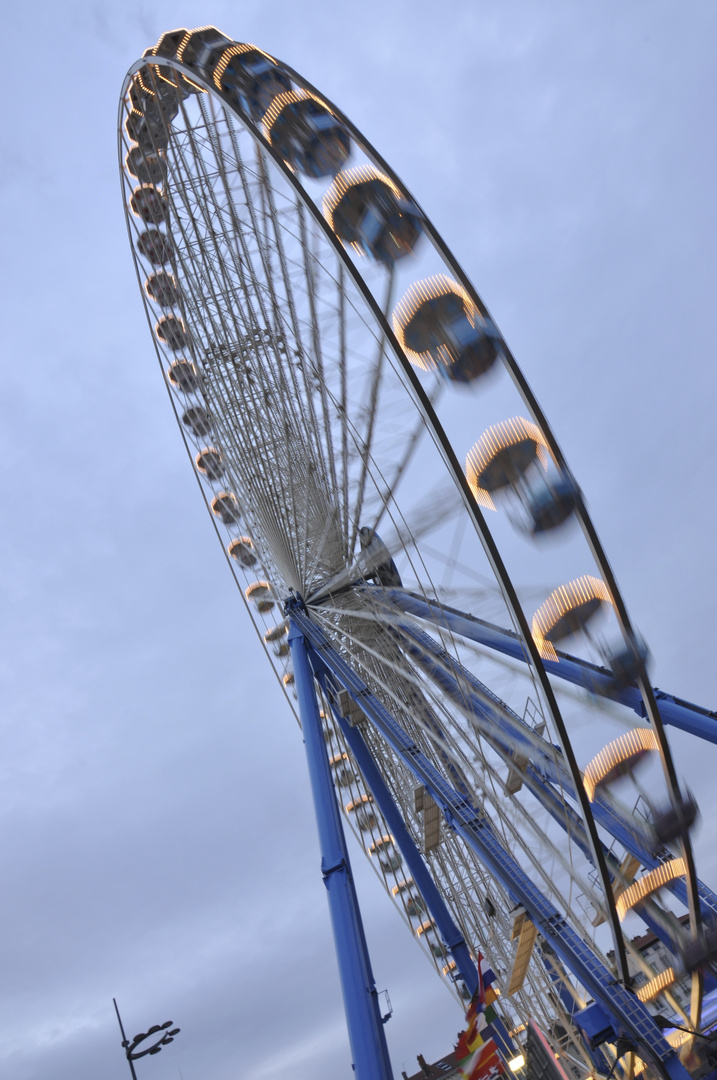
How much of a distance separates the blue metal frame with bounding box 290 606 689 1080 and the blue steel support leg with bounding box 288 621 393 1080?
136cm

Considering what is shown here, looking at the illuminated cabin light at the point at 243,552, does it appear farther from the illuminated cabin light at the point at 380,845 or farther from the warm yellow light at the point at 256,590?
the illuminated cabin light at the point at 380,845

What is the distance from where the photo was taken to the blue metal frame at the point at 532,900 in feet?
26.9

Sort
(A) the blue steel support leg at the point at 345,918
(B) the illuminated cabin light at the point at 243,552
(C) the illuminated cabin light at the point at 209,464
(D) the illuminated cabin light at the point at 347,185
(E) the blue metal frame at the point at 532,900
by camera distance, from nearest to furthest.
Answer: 1. (E) the blue metal frame at the point at 532,900
2. (D) the illuminated cabin light at the point at 347,185
3. (A) the blue steel support leg at the point at 345,918
4. (C) the illuminated cabin light at the point at 209,464
5. (B) the illuminated cabin light at the point at 243,552

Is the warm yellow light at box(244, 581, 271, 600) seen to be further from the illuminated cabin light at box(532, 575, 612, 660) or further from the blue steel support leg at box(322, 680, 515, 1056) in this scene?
the illuminated cabin light at box(532, 575, 612, 660)

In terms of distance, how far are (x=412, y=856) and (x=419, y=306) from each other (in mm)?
11019

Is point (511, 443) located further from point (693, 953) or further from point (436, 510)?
point (693, 953)

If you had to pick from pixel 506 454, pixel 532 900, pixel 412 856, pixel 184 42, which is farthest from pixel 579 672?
pixel 184 42

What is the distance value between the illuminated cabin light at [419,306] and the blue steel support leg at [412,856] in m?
8.89

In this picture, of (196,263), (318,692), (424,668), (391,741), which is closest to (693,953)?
(391,741)

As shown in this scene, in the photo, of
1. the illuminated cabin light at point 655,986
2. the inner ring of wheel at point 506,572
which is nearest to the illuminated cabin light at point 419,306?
the inner ring of wheel at point 506,572

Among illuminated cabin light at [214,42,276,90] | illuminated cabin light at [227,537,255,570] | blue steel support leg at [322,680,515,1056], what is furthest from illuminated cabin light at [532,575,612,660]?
illuminated cabin light at [227,537,255,570]

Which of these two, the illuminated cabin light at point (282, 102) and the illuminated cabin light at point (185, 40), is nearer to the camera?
the illuminated cabin light at point (282, 102)

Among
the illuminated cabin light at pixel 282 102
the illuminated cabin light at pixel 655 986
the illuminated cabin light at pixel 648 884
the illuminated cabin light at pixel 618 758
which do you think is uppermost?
the illuminated cabin light at pixel 282 102

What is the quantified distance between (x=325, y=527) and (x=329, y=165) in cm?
736
